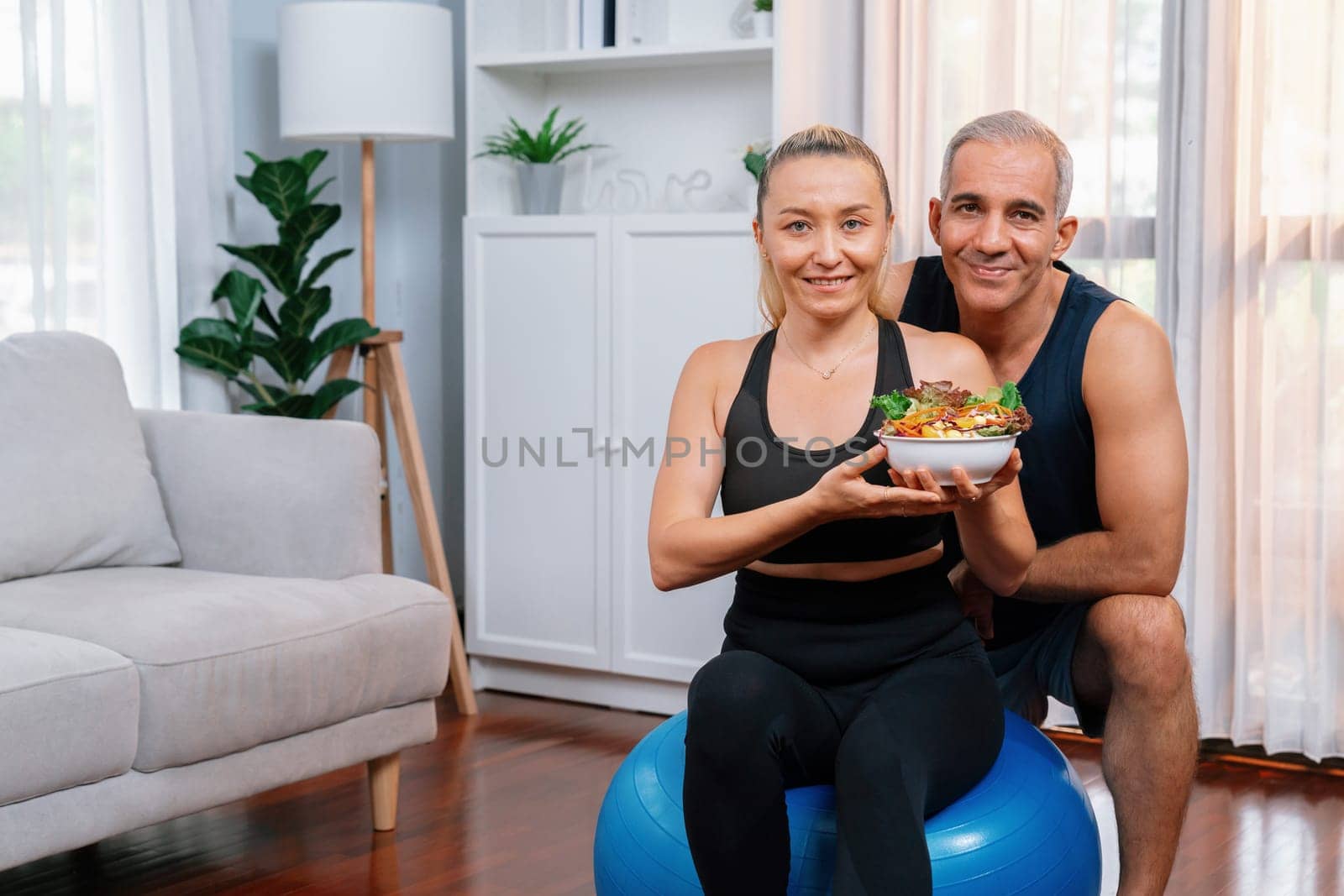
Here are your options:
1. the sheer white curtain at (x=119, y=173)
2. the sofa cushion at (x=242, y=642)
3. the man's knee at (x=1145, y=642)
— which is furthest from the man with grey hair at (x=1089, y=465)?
the sheer white curtain at (x=119, y=173)

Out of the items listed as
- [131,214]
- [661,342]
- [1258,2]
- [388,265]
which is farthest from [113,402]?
[1258,2]

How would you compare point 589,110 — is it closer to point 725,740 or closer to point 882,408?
point 882,408

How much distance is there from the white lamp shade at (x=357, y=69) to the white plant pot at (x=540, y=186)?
34 cm

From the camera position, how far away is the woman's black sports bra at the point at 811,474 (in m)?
1.64

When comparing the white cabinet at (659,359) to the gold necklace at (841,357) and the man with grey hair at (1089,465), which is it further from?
the gold necklace at (841,357)

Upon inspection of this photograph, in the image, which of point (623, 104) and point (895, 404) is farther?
point (623, 104)

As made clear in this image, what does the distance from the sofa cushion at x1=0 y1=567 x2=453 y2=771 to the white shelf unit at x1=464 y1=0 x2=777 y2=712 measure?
0.96m

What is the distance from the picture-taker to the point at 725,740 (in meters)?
1.48

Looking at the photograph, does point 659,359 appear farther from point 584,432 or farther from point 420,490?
point 420,490

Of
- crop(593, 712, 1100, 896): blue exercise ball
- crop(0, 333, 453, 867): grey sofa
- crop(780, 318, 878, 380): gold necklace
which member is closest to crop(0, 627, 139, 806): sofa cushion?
crop(0, 333, 453, 867): grey sofa

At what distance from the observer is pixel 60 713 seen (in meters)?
1.99

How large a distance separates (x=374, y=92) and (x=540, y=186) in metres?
0.52

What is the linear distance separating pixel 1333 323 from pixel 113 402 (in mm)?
2415

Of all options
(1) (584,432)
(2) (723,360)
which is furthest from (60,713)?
(1) (584,432)
